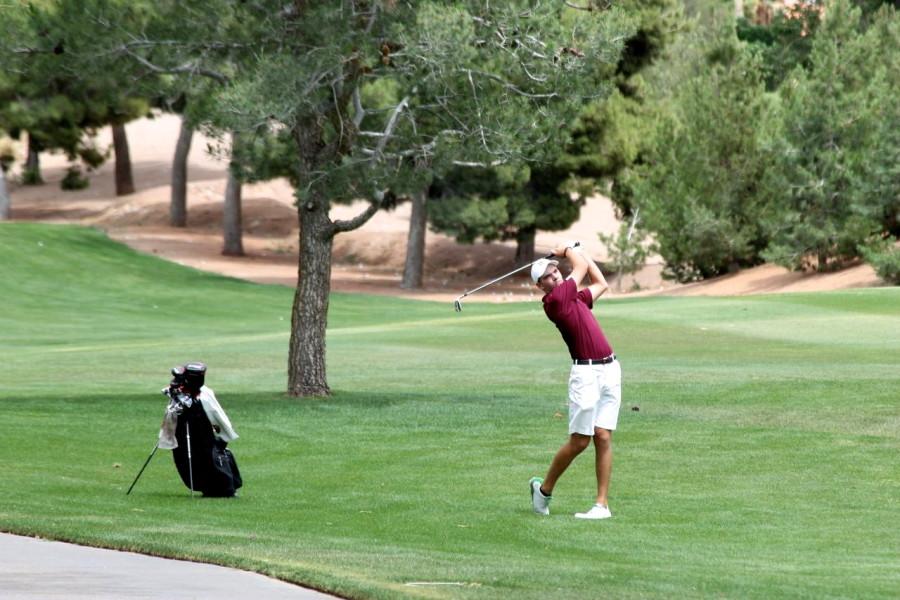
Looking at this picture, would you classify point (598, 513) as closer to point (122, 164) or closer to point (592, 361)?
point (592, 361)

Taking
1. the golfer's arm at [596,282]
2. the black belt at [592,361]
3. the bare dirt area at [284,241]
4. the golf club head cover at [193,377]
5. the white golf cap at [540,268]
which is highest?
the white golf cap at [540,268]

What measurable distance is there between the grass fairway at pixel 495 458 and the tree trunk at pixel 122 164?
30869 mm

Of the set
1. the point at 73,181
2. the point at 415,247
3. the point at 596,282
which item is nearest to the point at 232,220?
the point at 415,247

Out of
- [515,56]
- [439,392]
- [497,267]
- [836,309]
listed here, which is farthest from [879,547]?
[497,267]

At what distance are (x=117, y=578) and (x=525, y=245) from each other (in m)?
48.5

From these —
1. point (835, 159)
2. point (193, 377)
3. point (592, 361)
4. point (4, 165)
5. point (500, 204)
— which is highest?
point (835, 159)

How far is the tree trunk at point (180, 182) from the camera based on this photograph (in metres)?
60.2

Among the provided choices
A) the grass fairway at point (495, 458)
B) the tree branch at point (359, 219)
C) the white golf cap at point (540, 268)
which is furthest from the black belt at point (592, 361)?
the tree branch at point (359, 219)

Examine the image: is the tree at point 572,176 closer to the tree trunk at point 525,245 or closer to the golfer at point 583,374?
the tree trunk at point 525,245

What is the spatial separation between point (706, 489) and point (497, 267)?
4762cm

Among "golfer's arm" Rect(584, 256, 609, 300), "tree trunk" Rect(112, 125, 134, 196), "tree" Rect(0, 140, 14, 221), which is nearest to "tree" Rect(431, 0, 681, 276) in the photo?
"tree" Rect(0, 140, 14, 221)

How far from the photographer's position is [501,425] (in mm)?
19062

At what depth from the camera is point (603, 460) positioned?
40.2ft

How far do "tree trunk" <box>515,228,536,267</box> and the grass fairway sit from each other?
20090 millimetres
